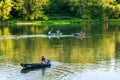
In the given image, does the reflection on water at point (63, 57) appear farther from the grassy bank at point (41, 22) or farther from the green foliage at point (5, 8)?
the green foliage at point (5, 8)

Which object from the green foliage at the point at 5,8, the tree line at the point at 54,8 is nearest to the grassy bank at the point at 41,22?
the tree line at the point at 54,8

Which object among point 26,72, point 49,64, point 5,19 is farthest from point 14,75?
point 5,19

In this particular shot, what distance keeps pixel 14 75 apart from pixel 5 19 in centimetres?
9092

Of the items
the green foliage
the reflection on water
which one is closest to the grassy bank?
the green foliage

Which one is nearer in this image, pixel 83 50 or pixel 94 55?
pixel 94 55

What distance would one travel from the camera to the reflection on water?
157 feet

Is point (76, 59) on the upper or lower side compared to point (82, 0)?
lower

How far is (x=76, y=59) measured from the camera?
5834cm

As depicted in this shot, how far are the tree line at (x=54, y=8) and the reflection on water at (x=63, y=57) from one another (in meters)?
49.7

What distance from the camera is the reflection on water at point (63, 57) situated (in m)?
47.8

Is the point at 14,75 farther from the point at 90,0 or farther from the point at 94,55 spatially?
the point at 90,0

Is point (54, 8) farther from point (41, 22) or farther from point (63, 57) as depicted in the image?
point (63, 57)

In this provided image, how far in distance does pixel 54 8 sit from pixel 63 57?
88.7 m

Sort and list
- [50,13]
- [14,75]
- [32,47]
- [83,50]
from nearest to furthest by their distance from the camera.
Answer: [14,75] → [83,50] → [32,47] → [50,13]
